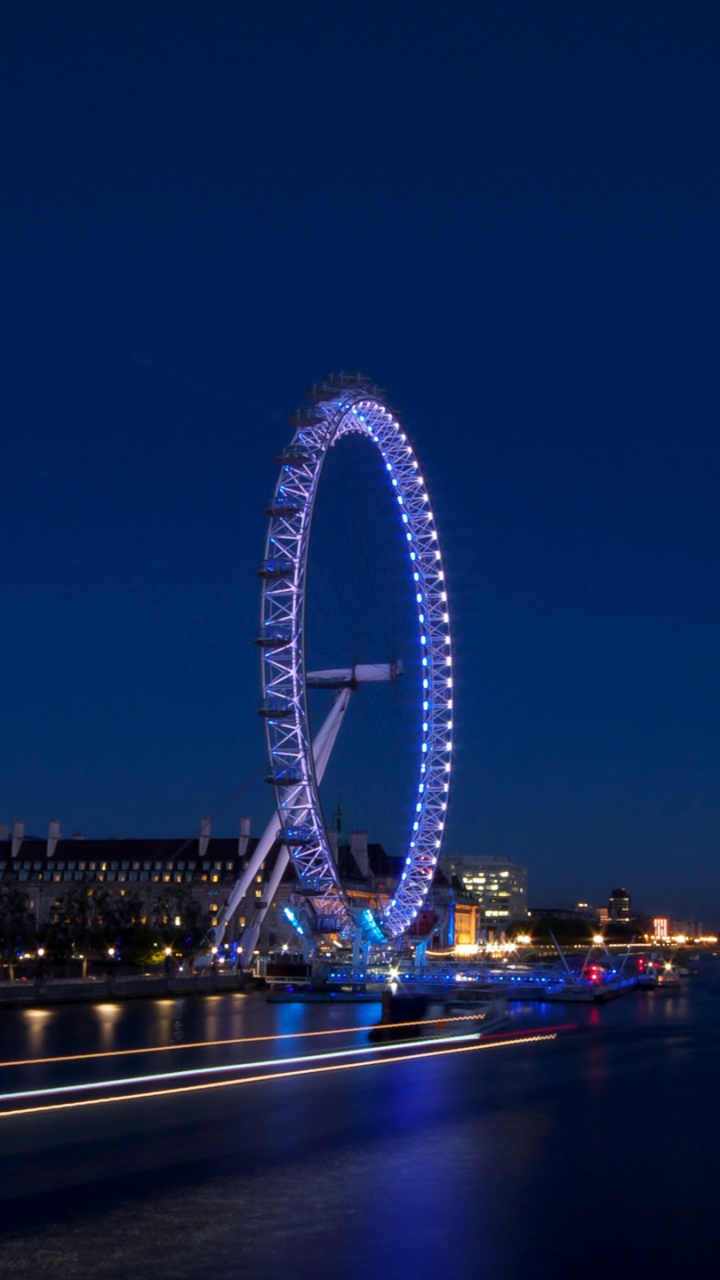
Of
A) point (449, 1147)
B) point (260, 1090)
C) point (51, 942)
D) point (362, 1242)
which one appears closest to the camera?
point (362, 1242)

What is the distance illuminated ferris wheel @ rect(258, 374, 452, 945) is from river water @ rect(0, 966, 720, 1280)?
18977mm

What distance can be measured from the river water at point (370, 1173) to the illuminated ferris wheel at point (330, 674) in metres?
19.0

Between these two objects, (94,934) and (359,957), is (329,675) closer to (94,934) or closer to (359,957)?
(359,957)

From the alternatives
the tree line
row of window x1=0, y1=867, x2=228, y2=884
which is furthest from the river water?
row of window x1=0, y1=867, x2=228, y2=884

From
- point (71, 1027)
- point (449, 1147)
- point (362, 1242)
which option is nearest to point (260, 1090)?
point (449, 1147)

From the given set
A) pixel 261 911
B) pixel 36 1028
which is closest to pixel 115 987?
pixel 36 1028

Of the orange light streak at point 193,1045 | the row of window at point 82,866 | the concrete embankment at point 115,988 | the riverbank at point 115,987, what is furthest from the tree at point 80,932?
the row of window at point 82,866

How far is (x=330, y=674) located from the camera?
58.7m

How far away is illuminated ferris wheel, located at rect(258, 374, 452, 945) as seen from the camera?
51656mm

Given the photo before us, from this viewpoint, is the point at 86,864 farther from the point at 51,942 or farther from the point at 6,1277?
the point at 6,1277

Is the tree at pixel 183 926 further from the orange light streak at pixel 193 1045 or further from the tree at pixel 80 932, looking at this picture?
the orange light streak at pixel 193 1045

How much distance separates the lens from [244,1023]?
1761 inches

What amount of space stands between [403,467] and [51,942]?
31292 millimetres

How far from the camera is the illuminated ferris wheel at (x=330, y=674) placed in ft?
169
